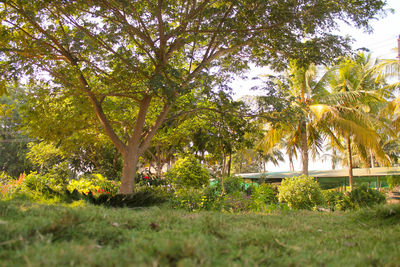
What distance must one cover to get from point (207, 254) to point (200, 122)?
11568 millimetres

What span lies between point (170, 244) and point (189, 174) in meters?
9.13

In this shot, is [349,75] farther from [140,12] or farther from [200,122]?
[140,12]

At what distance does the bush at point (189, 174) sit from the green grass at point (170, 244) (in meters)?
7.60

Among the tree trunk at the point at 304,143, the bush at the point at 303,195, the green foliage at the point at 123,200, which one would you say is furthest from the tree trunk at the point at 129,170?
the tree trunk at the point at 304,143

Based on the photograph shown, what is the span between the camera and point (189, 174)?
11.2 m

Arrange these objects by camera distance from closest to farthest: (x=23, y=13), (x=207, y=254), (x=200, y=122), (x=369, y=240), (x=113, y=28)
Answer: (x=207, y=254) → (x=369, y=240) → (x=23, y=13) → (x=113, y=28) → (x=200, y=122)

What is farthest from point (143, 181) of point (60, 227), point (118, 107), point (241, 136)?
point (60, 227)

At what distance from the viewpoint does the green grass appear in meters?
1.87

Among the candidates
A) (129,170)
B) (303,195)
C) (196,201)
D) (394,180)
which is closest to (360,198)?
(303,195)

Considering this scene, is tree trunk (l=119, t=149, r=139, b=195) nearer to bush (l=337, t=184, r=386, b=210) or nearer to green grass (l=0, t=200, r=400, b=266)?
green grass (l=0, t=200, r=400, b=266)

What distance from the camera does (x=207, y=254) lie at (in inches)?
80.7

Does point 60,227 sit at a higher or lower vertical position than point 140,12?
lower

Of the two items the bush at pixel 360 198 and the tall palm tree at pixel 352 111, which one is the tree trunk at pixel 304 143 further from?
the bush at pixel 360 198

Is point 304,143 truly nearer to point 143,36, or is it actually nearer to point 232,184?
point 232,184
